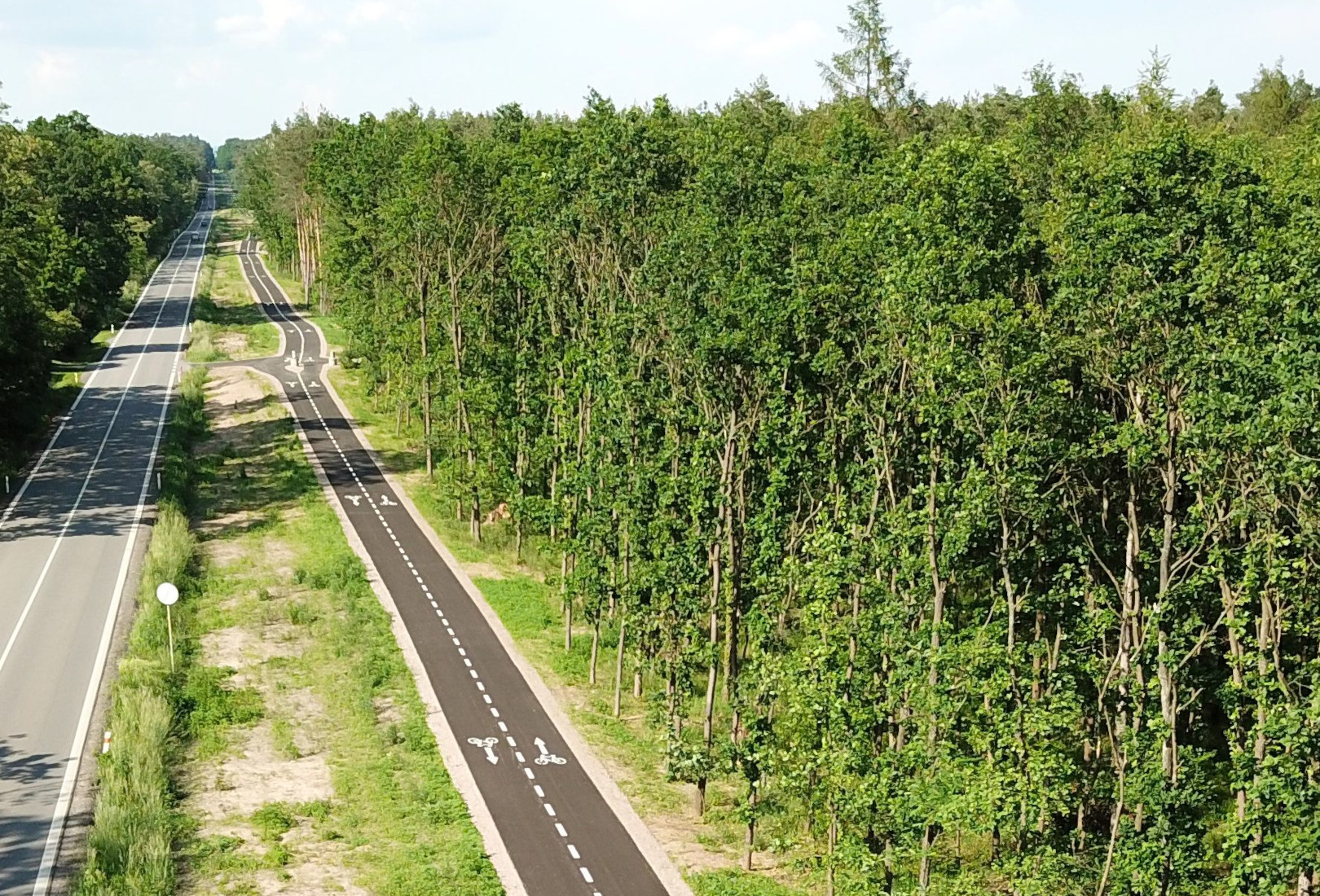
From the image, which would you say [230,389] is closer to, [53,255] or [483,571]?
[53,255]

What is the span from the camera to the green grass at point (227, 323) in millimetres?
100625

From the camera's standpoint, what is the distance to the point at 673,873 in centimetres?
2906

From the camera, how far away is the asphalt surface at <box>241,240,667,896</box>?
29.0m

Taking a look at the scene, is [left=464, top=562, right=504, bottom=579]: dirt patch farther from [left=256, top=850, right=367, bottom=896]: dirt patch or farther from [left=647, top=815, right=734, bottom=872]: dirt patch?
[left=256, top=850, right=367, bottom=896]: dirt patch

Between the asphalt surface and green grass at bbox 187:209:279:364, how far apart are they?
132 feet

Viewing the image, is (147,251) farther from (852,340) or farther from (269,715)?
(852,340)

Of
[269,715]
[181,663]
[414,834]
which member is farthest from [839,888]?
[181,663]

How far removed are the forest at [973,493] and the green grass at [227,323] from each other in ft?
215

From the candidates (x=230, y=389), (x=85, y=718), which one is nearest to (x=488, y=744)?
(x=85, y=718)

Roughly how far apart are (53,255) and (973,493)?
8337cm

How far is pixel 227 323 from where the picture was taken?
11850 cm

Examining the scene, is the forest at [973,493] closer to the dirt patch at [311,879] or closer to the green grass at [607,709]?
the green grass at [607,709]

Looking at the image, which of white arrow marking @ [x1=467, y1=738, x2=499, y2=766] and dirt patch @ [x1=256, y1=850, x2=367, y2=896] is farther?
white arrow marking @ [x1=467, y1=738, x2=499, y2=766]

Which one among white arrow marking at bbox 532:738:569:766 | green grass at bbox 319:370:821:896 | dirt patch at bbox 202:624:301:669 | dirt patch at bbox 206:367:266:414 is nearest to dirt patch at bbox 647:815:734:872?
green grass at bbox 319:370:821:896
